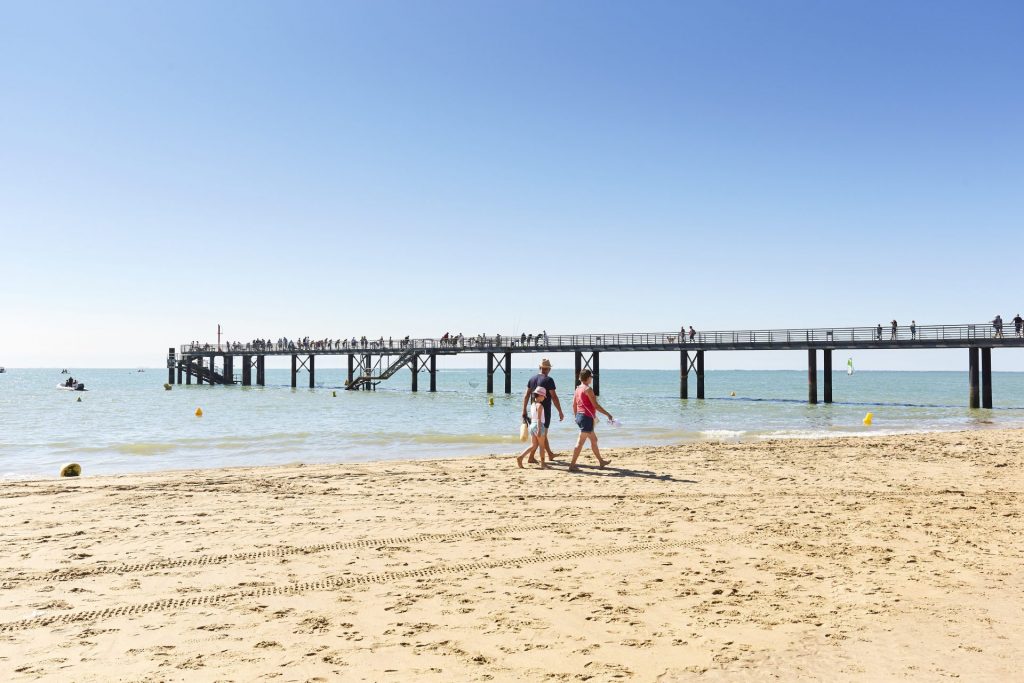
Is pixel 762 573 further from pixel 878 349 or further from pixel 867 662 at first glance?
pixel 878 349

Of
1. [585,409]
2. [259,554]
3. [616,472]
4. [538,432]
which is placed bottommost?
[616,472]

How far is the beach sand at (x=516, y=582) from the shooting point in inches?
155

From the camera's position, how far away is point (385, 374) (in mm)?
52219

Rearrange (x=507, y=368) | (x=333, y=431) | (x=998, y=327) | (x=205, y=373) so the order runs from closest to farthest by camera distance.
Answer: (x=333, y=431)
(x=998, y=327)
(x=507, y=368)
(x=205, y=373)

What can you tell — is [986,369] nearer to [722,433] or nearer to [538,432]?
[722,433]

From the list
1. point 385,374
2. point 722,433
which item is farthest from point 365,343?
point 722,433

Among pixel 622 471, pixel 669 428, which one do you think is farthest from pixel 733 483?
pixel 669 428

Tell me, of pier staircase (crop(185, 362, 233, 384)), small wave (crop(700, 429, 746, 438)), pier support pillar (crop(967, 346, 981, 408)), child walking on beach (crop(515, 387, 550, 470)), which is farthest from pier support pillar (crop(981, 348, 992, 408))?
pier staircase (crop(185, 362, 233, 384))

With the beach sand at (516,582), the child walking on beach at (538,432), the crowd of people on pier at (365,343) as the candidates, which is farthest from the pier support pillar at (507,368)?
the beach sand at (516,582)

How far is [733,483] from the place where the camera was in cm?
1008

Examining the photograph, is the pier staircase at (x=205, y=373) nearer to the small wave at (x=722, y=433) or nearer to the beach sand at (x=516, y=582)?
the small wave at (x=722, y=433)

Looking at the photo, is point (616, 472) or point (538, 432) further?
point (538, 432)

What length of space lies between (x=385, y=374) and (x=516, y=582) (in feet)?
157

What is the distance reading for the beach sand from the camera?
12.9ft
